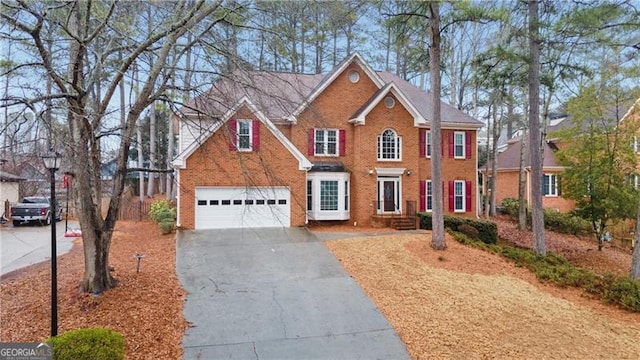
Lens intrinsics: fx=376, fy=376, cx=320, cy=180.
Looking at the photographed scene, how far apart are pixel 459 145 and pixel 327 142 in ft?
23.5

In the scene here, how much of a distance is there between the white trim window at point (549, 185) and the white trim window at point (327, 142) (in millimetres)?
15968

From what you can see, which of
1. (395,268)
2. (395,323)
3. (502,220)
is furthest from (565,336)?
(502,220)

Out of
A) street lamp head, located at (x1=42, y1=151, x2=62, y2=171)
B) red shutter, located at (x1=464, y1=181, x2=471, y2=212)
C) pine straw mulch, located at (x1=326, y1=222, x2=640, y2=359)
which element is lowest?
pine straw mulch, located at (x1=326, y1=222, x2=640, y2=359)

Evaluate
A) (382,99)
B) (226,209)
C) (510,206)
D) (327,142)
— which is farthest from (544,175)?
(226,209)

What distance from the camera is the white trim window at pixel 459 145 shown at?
19.5 metres

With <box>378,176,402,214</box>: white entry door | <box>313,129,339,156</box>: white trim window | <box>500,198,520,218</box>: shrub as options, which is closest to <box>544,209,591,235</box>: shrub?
<box>500,198,520,218</box>: shrub

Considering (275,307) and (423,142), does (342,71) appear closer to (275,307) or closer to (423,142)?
(423,142)

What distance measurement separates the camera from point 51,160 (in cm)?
614

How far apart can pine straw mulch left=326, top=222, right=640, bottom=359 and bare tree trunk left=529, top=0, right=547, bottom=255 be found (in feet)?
9.08

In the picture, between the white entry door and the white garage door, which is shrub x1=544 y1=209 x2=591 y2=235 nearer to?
the white entry door

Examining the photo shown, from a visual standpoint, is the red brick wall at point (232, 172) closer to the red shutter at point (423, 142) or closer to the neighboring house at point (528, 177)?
the red shutter at point (423, 142)

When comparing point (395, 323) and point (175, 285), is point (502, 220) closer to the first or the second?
point (395, 323)

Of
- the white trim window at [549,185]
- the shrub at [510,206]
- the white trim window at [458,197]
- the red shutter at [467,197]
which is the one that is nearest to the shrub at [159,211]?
the white trim window at [458,197]

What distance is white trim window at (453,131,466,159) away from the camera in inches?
767
